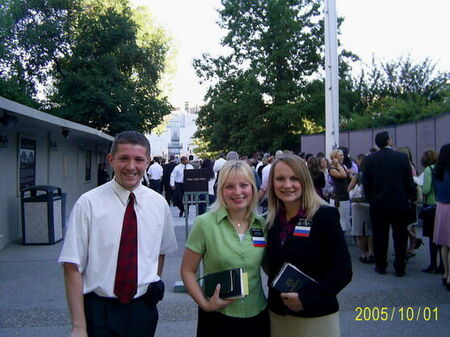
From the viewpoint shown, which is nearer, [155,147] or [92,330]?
[92,330]

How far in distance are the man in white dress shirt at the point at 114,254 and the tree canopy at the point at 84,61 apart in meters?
24.2

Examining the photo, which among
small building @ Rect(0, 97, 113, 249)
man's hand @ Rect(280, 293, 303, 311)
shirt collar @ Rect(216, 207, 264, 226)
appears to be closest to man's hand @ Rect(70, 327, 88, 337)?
shirt collar @ Rect(216, 207, 264, 226)

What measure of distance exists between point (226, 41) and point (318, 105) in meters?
8.06

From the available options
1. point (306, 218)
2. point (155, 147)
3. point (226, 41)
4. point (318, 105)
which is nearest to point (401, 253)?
point (306, 218)

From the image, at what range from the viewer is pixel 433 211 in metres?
6.37

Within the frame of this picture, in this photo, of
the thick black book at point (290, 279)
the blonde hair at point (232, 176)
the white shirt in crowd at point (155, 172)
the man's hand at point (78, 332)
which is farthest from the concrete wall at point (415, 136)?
the man's hand at point (78, 332)

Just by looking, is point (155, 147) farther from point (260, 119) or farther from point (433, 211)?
point (433, 211)

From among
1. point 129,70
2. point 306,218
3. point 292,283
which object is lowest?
point 292,283

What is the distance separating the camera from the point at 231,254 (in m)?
2.44

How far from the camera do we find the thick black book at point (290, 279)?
7.51 feet

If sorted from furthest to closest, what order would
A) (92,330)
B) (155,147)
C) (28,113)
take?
(155,147) < (28,113) < (92,330)

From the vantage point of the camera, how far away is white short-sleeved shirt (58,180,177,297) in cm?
220

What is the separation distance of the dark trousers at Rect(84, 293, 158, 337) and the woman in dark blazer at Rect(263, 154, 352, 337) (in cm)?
74

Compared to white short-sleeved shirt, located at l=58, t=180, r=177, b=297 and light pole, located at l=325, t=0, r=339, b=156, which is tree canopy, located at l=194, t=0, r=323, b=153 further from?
white short-sleeved shirt, located at l=58, t=180, r=177, b=297
